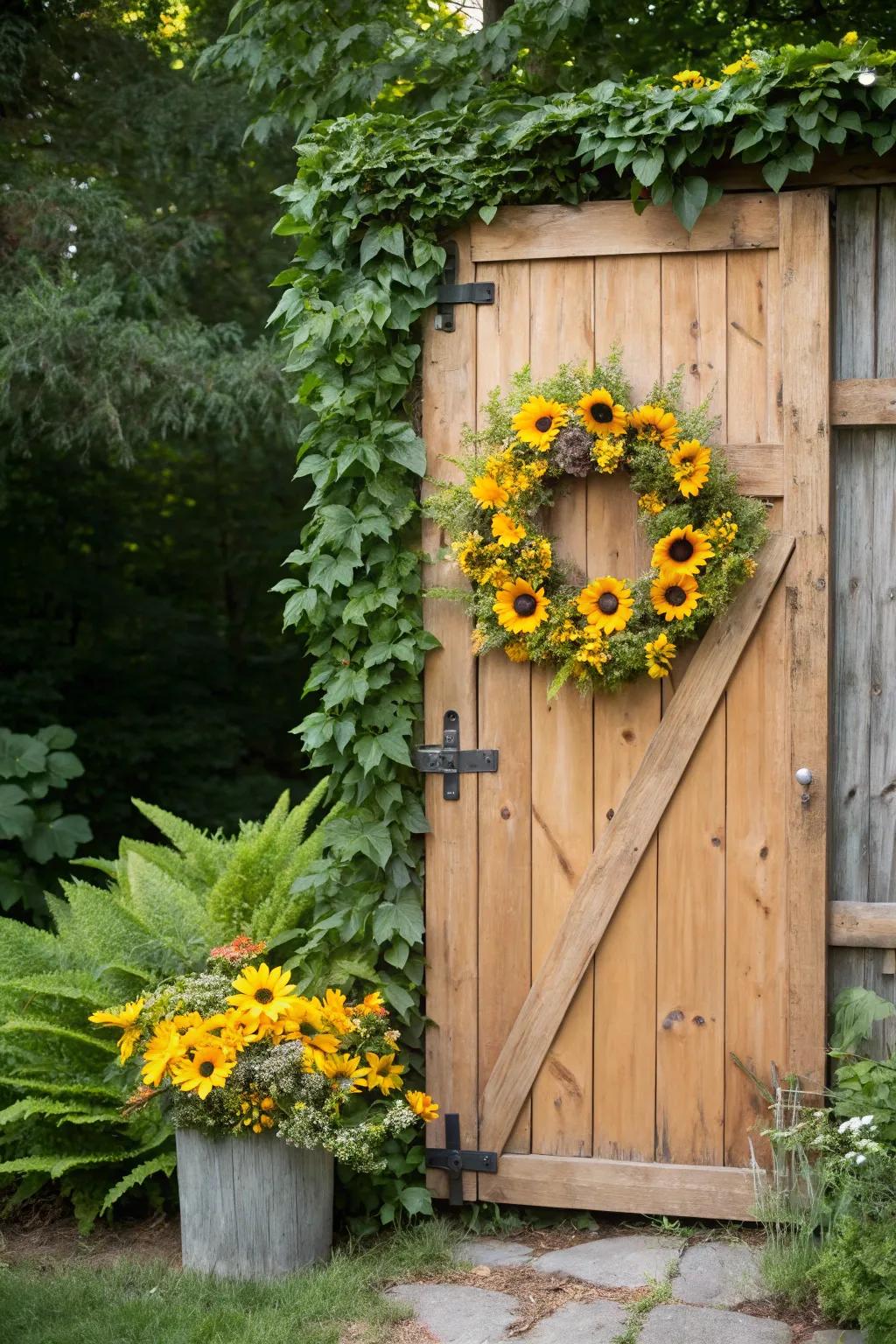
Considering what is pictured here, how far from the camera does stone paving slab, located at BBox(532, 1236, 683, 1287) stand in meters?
3.17

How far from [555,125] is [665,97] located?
0.93ft

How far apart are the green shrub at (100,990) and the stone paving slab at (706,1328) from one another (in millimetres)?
1403

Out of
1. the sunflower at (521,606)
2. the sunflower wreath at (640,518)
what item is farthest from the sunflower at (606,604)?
the sunflower at (521,606)

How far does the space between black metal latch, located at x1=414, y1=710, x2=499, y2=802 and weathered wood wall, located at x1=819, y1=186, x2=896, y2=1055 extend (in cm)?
96

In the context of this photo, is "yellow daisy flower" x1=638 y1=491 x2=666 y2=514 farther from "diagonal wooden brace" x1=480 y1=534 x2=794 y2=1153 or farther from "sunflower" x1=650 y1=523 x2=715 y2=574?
"diagonal wooden brace" x1=480 y1=534 x2=794 y2=1153

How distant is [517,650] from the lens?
11.2ft

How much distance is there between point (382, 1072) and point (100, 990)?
3.17 feet

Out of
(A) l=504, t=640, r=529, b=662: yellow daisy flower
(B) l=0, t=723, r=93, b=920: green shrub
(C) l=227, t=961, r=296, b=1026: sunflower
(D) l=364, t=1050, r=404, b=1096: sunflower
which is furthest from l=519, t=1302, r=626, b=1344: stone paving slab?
(B) l=0, t=723, r=93, b=920: green shrub

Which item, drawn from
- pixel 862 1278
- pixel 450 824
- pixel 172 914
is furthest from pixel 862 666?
pixel 172 914

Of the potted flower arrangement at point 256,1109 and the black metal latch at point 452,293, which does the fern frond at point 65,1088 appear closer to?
the potted flower arrangement at point 256,1109

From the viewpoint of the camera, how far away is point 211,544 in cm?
864

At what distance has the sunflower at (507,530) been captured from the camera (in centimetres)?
331

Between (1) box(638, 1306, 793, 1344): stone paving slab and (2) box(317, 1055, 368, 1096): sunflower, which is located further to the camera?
(2) box(317, 1055, 368, 1096): sunflower

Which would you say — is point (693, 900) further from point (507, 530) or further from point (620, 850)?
point (507, 530)
